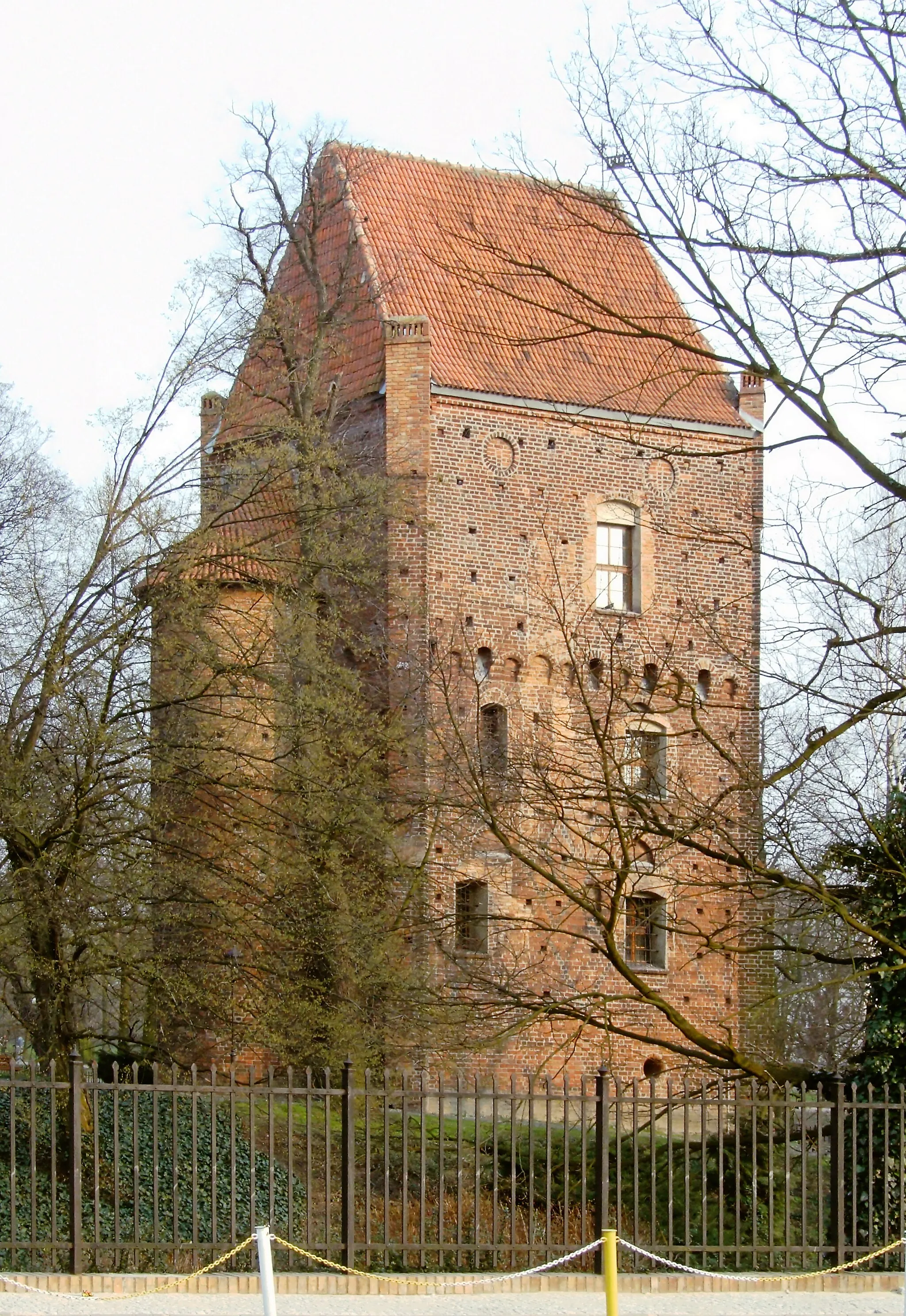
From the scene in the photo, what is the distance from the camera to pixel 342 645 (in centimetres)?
2869

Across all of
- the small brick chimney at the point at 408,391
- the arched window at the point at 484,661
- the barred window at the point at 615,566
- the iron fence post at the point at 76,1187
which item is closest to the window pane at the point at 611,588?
the barred window at the point at 615,566

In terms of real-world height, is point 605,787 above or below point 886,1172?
above

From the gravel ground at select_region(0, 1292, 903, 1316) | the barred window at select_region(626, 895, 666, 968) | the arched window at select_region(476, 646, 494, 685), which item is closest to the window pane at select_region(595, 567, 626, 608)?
the arched window at select_region(476, 646, 494, 685)

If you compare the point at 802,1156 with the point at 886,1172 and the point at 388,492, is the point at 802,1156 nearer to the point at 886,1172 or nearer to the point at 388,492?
the point at 886,1172

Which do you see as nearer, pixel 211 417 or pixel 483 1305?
pixel 483 1305

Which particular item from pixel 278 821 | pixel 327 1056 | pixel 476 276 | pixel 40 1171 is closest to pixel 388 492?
pixel 278 821

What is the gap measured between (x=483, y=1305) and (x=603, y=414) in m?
21.0

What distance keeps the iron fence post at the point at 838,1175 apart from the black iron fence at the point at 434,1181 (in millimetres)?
22

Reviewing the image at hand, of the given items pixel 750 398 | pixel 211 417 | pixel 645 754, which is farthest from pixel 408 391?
pixel 645 754

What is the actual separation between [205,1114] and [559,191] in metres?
11.5

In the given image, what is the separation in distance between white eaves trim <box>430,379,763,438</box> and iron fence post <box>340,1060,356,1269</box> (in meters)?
16.7

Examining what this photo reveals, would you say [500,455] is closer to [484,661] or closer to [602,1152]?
[484,661]

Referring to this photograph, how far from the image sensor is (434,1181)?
59.8 feet

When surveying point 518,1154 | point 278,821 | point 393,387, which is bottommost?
point 518,1154
